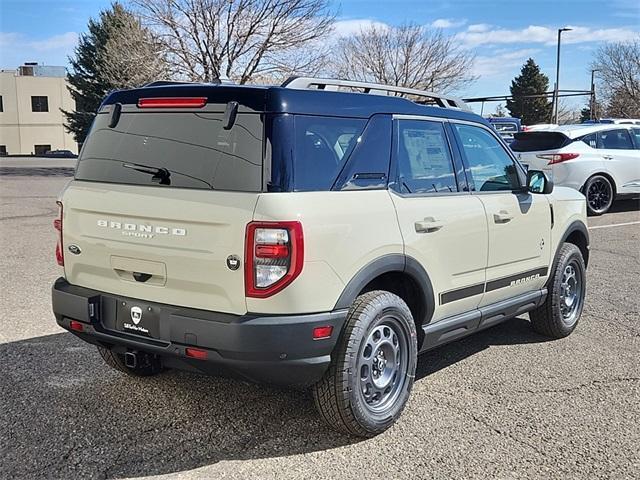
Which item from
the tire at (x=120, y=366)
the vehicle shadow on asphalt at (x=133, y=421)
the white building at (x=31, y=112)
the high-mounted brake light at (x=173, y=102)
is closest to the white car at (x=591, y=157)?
the vehicle shadow on asphalt at (x=133, y=421)

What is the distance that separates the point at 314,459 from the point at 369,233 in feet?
3.98

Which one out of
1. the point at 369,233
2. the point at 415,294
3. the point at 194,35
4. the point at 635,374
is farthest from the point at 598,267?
the point at 194,35

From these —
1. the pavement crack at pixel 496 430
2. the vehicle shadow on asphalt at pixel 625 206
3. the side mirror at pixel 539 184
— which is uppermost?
the side mirror at pixel 539 184

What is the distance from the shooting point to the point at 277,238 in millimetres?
3115

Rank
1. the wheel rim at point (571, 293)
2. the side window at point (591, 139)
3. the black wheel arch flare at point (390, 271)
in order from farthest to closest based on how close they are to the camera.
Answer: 1. the side window at point (591, 139)
2. the wheel rim at point (571, 293)
3. the black wheel arch flare at point (390, 271)

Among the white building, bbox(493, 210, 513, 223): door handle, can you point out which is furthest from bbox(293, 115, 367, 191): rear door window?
the white building

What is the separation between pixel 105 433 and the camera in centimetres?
362

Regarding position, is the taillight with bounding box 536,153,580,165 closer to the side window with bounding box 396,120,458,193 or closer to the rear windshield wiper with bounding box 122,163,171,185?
the side window with bounding box 396,120,458,193

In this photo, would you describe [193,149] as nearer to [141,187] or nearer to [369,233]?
[141,187]

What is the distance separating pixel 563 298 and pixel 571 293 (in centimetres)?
22

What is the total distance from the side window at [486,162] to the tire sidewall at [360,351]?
1211 mm

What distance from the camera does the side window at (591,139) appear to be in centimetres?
1299

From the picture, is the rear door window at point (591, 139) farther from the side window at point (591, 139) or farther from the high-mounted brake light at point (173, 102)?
the high-mounted brake light at point (173, 102)

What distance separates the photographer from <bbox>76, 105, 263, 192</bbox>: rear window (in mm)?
3283
